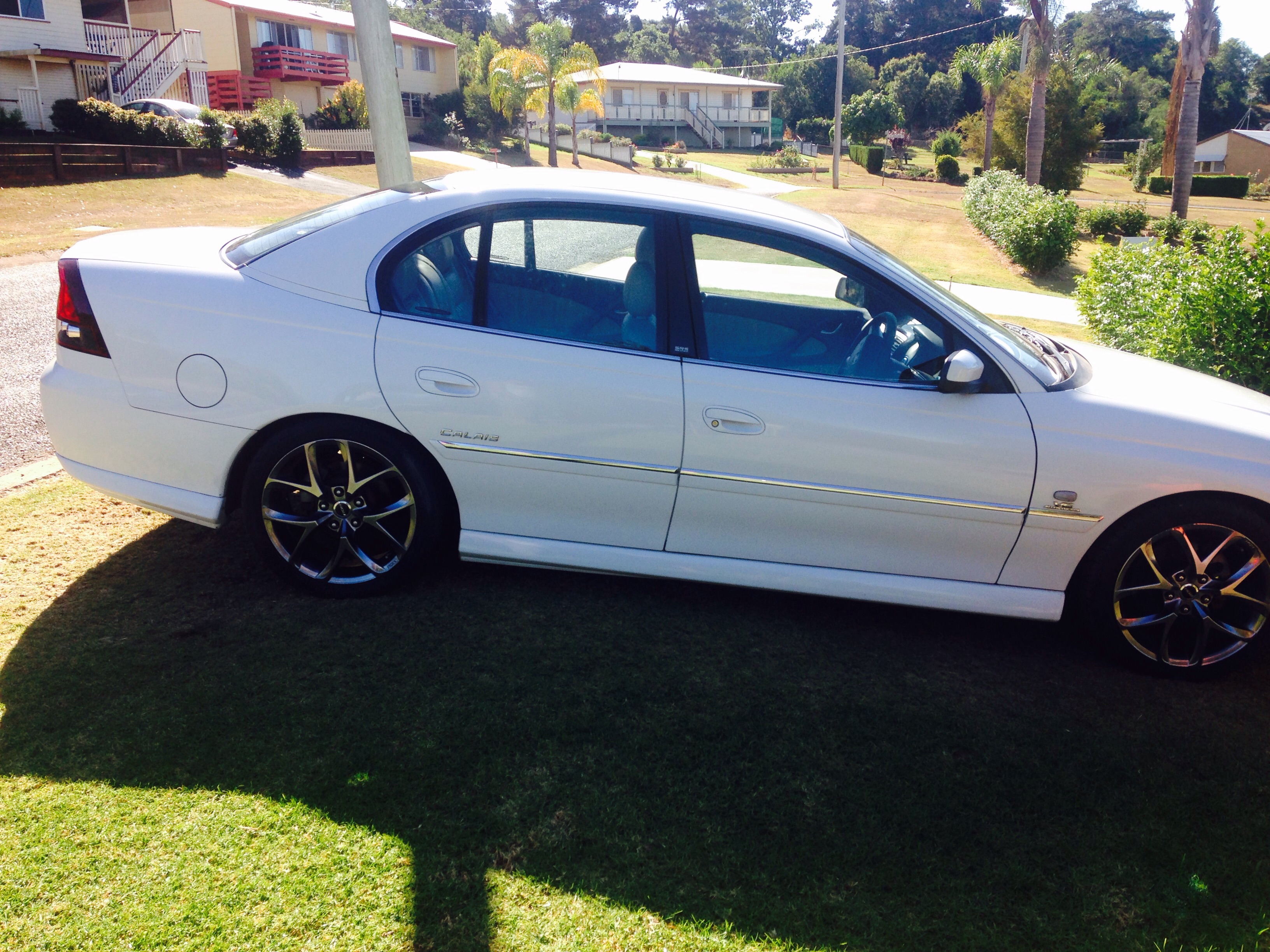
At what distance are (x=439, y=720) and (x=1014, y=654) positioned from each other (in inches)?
90.7

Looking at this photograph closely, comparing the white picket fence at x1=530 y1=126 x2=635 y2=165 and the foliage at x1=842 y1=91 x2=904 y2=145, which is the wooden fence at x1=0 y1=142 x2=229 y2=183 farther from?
the foliage at x1=842 y1=91 x2=904 y2=145

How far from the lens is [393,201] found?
3988 millimetres

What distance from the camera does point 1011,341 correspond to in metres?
3.98

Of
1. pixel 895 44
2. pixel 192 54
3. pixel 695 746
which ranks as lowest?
pixel 695 746

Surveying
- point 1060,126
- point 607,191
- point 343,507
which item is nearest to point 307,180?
point 607,191

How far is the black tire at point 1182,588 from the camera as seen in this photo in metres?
3.66

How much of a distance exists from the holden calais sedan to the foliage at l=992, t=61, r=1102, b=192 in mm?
39393

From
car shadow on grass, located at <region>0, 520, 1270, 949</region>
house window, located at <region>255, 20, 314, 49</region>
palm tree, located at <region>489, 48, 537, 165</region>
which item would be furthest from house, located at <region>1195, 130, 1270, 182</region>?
car shadow on grass, located at <region>0, 520, 1270, 949</region>

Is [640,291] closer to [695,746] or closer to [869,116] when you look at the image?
[695,746]

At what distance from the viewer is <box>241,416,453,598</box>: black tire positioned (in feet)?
12.4

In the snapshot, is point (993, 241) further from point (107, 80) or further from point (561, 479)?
point (107, 80)

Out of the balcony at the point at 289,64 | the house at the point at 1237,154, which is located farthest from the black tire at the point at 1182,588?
the house at the point at 1237,154

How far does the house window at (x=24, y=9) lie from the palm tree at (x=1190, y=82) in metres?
31.8

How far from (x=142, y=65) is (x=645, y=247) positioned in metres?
35.2
